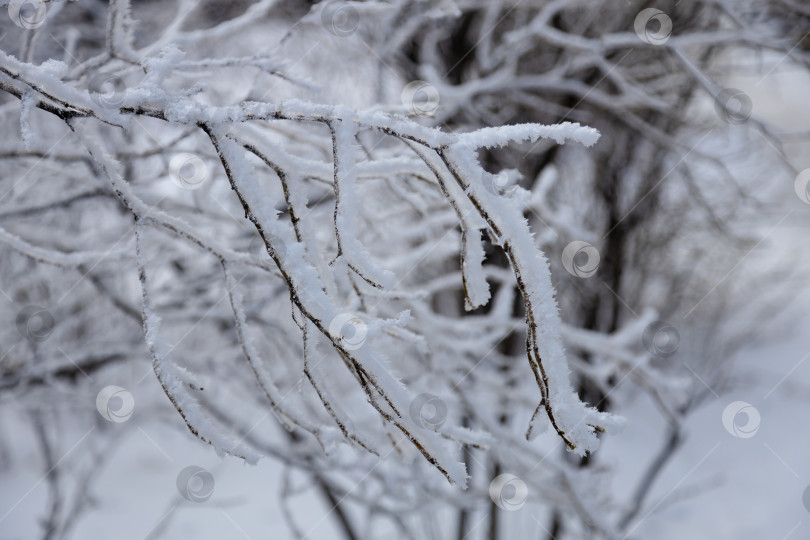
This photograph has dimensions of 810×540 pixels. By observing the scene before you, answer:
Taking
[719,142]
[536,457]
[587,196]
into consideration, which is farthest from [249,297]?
[719,142]

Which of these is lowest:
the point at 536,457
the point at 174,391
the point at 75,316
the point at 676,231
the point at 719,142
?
the point at 676,231

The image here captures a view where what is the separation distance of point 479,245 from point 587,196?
17.1 feet

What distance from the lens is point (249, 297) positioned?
245 cm

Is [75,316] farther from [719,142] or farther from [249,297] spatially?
[719,142]

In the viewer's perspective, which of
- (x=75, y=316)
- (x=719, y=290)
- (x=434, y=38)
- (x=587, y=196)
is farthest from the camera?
(x=719, y=290)

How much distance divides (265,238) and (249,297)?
6.28 ft

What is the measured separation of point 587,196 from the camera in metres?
5.53

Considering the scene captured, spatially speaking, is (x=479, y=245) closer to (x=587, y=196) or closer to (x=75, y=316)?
(x=75, y=316)

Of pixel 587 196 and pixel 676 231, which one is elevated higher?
pixel 587 196

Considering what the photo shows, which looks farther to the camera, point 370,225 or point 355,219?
point 370,225

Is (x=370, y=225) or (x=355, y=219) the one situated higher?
(x=355, y=219)

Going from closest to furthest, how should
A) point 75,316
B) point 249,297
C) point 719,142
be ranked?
point 249,297 < point 75,316 < point 719,142

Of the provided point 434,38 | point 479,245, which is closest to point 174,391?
point 479,245

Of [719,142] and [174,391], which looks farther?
[719,142]
